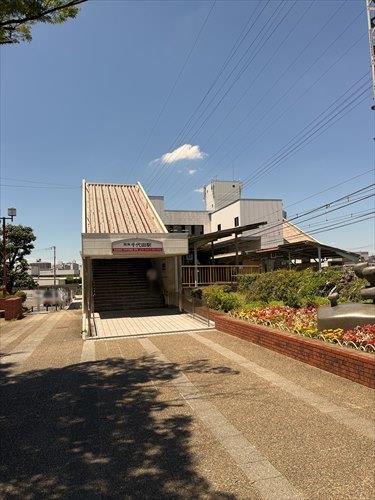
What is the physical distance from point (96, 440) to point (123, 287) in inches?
796

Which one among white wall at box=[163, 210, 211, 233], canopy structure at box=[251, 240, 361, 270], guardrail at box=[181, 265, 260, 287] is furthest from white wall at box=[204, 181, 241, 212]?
guardrail at box=[181, 265, 260, 287]

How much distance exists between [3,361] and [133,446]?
23.1ft

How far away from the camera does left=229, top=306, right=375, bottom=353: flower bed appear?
8.04 metres

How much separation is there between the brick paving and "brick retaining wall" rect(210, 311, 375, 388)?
22 centimetres

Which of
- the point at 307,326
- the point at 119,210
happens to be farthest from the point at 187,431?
the point at 119,210

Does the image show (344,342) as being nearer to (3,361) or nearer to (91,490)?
(91,490)

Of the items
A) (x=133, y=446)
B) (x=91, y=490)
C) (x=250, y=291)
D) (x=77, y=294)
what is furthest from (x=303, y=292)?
(x=77, y=294)

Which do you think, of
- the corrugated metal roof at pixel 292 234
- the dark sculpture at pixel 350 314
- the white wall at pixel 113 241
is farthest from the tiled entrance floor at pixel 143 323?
the corrugated metal roof at pixel 292 234

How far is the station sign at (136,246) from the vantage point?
20031 mm

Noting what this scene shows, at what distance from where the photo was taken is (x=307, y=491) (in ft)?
13.2

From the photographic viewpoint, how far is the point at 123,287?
25406mm

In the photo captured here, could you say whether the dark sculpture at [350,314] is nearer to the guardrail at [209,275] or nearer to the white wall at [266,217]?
the guardrail at [209,275]

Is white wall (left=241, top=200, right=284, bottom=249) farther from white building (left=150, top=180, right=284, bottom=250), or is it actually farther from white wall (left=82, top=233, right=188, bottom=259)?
white wall (left=82, top=233, right=188, bottom=259)

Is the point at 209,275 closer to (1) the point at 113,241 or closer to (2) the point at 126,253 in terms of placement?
(2) the point at 126,253
